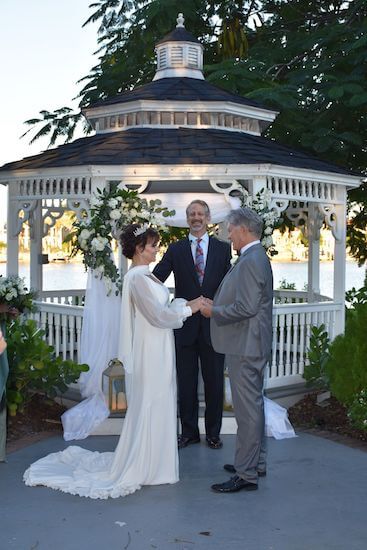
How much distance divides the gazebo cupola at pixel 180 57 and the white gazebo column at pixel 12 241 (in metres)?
3.14

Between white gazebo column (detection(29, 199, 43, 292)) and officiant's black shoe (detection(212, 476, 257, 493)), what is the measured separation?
6091 mm

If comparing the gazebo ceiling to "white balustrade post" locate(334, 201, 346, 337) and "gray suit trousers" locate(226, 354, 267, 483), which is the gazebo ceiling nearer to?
"white balustrade post" locate(334, 201, 346, 337)

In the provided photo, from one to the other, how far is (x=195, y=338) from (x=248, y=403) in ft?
5.32

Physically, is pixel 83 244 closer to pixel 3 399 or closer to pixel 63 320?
pixel 63 320

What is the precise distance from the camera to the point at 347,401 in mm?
7676

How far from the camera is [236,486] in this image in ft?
18.2

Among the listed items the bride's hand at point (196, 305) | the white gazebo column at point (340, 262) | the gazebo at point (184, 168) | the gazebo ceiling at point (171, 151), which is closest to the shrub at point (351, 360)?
the gazebo at point (184, 168)

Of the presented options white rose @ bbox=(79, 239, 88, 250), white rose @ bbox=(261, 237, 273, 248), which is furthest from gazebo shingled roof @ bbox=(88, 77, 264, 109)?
white rose @ bbox=(79, 239, 88, 250)

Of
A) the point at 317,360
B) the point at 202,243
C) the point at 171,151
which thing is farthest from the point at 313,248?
the point at 202,243

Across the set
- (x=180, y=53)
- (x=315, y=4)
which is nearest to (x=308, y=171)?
(x=180, y=53)

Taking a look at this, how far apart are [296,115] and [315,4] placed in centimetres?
464

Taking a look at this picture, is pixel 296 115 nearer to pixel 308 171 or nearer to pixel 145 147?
pixel 308 171

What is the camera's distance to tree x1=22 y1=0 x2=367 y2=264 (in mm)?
11531

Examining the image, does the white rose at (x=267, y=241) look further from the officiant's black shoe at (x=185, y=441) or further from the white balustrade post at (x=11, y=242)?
the white balustrade post at (x=11, y=242)
